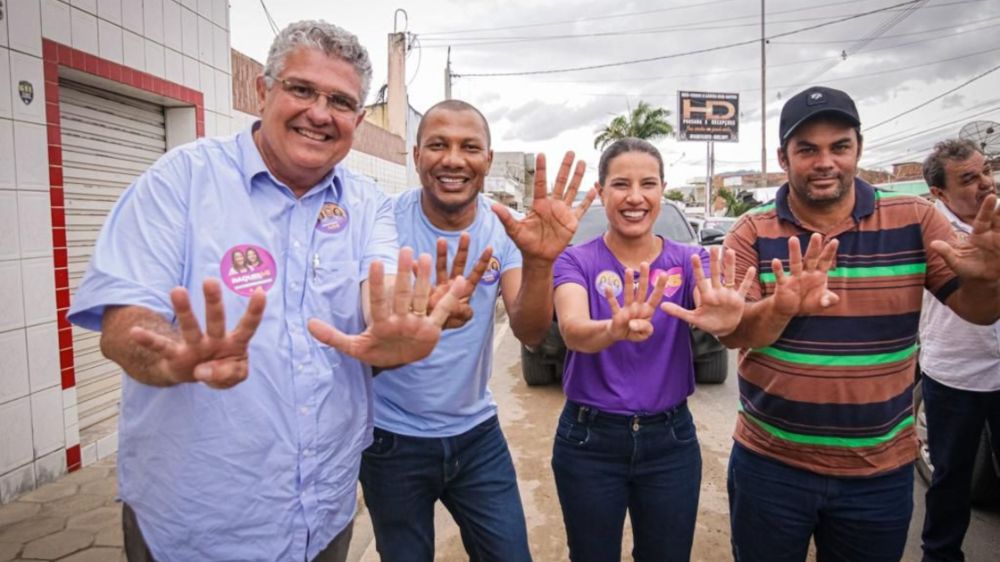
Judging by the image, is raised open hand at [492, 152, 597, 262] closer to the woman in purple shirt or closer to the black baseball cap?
the woman in purple shirt

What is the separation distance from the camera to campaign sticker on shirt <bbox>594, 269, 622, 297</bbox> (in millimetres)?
2250

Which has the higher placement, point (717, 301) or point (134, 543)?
point (717, 301)

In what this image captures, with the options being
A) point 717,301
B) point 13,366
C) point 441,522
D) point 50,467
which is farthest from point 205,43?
point 717,301

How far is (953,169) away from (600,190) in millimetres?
2112

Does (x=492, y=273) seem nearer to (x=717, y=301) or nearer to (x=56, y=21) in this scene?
(x=717, y=301)

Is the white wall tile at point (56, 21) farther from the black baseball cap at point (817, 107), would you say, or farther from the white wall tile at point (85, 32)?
the black baseball cap at point (817, 107)

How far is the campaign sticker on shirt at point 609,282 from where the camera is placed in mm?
2250

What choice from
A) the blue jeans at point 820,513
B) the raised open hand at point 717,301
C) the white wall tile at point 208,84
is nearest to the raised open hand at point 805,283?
the raised open hand at point 717,301

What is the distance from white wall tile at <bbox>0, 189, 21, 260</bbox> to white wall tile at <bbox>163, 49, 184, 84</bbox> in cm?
165

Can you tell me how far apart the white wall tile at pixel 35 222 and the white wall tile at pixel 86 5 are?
1328 mm

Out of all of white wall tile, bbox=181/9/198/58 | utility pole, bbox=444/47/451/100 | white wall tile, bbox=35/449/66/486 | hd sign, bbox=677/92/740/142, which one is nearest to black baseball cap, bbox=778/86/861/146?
white wall tile, bbox=35/449/66/486

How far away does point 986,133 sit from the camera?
4488 mm

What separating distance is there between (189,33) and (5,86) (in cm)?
189

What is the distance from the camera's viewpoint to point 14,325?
11.8 ft
